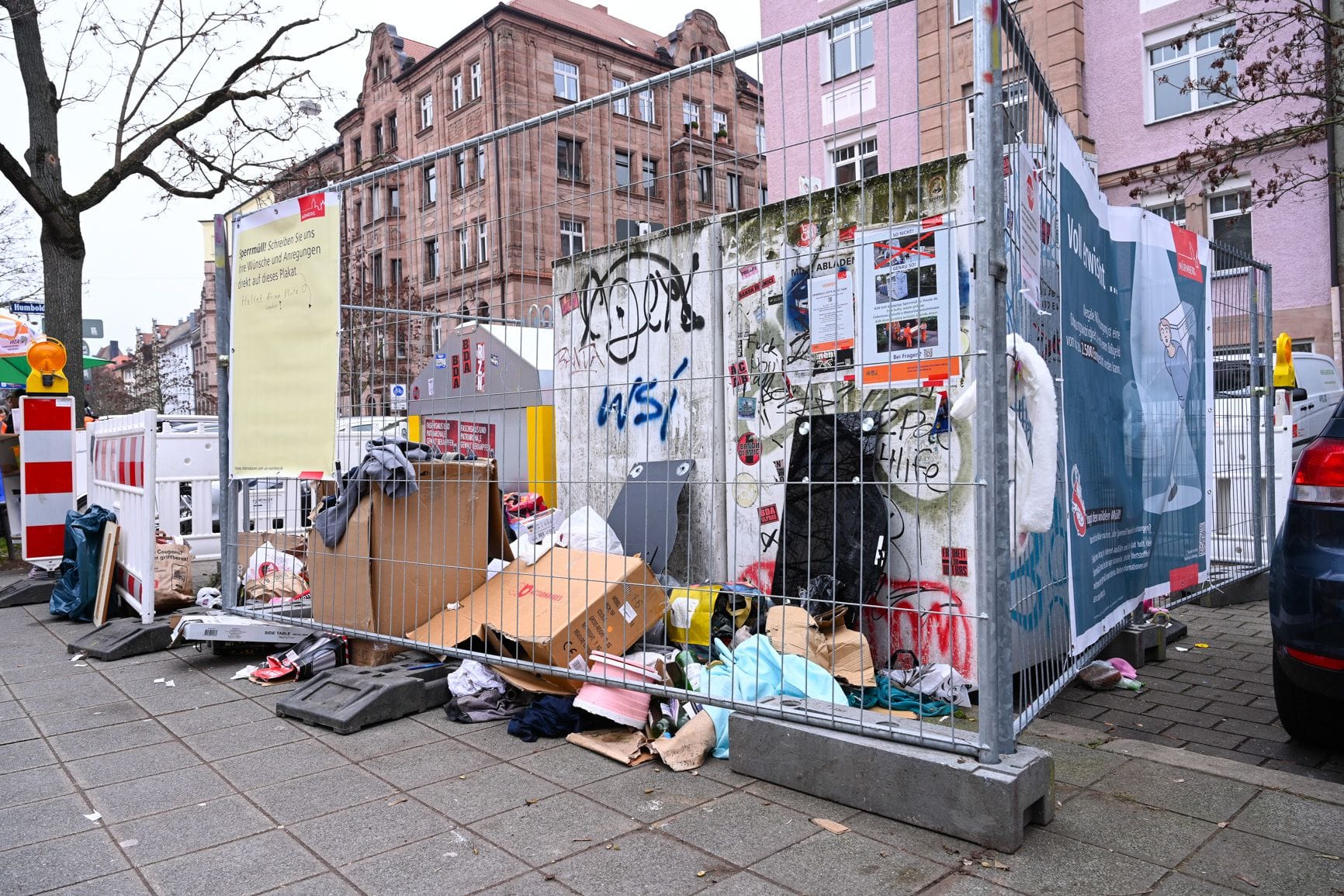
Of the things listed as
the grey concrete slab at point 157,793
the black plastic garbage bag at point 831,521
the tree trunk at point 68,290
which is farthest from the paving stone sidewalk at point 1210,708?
the tree trunk at point 68,290

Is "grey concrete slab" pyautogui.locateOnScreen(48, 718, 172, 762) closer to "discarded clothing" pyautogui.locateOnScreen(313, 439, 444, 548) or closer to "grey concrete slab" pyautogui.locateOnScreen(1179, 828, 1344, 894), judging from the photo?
"discarded clothing" pyautogui.locateOnScreen(313, 439, 444, 548)

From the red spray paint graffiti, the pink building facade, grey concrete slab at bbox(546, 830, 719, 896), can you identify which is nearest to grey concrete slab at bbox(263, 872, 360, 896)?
grey concrete slab at bbox(546, 830, 719, 896)

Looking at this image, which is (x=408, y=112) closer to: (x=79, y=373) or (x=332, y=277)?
(x=79, y=373)

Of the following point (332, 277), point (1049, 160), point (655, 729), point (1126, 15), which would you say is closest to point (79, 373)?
point (332, 277)

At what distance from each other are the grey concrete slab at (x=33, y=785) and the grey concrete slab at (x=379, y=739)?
941 millimetres

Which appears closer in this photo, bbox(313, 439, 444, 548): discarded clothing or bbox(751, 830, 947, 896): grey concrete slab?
bbox(751, 830, 947, 896): grey concrete slab

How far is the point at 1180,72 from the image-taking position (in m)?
17.5

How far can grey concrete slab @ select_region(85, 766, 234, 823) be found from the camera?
10.5 ft

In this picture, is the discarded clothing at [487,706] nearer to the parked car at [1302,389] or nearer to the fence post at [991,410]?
the fence post at [991,410]

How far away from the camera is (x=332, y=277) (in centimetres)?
502

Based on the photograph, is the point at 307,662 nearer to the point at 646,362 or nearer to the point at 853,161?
the point at 646,362

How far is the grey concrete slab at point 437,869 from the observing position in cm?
255

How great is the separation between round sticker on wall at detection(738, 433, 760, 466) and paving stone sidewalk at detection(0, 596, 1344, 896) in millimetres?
1907

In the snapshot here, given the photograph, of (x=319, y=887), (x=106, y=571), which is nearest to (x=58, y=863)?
(x=319, y=887)
